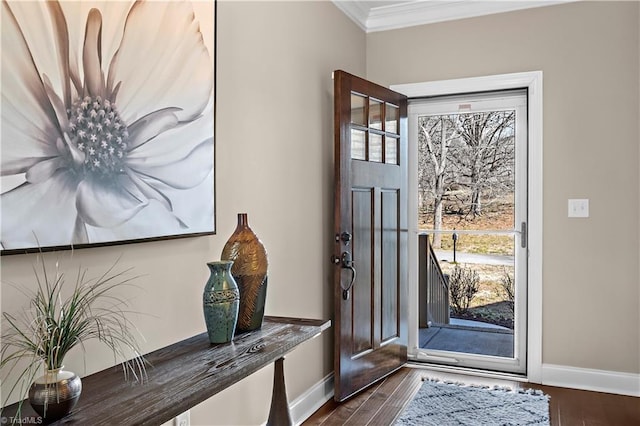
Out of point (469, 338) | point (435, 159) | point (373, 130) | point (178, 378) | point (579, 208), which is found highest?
point (373, 130)

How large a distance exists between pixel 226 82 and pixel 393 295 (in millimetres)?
1981

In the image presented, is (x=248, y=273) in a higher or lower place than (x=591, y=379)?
higher

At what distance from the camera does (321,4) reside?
3.10 metres

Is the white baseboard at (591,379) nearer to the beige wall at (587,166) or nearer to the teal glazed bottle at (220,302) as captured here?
the beige wall at (587,166)

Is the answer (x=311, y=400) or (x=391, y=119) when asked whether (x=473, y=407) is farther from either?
(x=391, y=119)

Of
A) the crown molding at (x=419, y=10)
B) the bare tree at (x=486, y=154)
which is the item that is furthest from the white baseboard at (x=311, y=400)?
the crown molding at (x=419, y=10)

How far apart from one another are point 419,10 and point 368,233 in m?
1.67

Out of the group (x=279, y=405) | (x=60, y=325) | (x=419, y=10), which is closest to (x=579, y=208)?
(x=419, y=10)

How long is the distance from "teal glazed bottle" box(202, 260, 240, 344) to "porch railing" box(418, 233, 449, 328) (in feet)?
8.01

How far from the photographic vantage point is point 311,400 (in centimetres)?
296

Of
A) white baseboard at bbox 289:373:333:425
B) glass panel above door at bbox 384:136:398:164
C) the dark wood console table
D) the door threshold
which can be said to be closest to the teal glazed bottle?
the dark wood console table

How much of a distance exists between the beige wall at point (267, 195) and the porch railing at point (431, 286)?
3.26ft

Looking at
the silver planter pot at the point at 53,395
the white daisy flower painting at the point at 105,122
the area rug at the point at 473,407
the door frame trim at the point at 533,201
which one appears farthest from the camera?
the door frame trim at the point at 533,201

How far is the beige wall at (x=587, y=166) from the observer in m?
3.20
